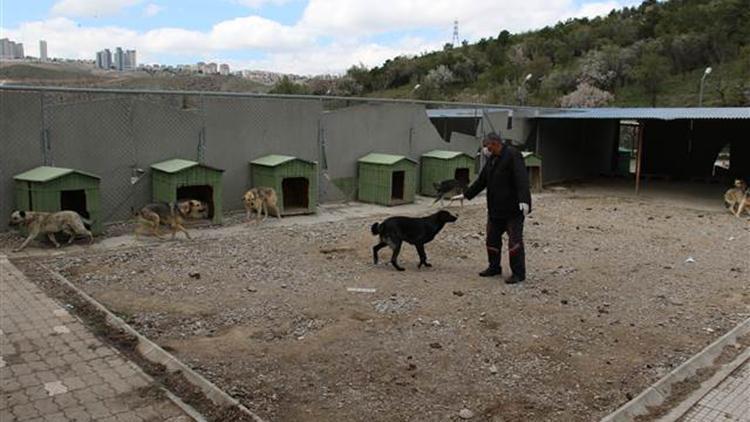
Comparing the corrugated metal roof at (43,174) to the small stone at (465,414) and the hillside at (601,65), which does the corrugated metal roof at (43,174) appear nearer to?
the small stone at (465,414)

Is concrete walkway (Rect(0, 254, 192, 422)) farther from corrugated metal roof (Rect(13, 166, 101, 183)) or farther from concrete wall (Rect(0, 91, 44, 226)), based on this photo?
concrete wall (Rect(0, 91, 44, 226))

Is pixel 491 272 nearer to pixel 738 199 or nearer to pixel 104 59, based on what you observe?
pixel 738 199

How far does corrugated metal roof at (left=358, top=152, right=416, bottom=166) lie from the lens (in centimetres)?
1277

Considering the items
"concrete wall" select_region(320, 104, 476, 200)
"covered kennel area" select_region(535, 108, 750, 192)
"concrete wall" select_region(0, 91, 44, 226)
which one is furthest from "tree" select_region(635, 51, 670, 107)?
"concrete wall" select_region(0, 91, 44, 226)

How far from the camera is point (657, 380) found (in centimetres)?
463

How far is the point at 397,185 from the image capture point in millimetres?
13453

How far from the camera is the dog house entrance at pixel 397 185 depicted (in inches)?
522

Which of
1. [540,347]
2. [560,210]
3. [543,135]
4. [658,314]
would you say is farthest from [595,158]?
[540,347]

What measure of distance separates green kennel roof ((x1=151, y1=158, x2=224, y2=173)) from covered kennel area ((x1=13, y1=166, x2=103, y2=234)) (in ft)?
3.99

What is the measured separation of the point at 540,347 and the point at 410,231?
2683 mm

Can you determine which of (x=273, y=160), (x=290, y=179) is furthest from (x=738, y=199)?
(x=273, y=160)

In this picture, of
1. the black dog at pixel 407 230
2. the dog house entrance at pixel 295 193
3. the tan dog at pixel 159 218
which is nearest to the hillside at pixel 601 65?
the dog house entrance at pixel 295 193

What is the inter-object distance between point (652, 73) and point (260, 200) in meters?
35.6

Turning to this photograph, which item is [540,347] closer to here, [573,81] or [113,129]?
[113,129]
